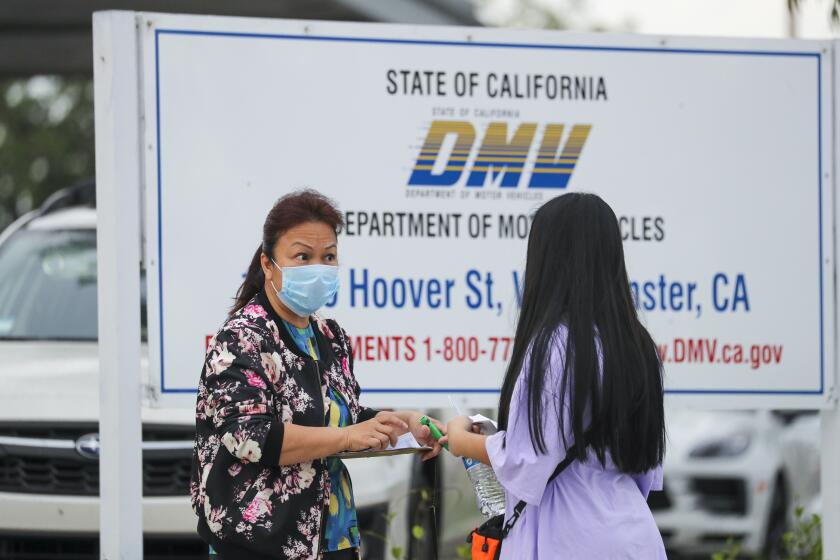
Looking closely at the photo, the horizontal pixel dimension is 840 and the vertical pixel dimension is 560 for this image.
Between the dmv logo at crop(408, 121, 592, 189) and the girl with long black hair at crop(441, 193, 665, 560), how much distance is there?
1.81 m

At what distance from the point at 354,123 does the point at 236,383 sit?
195 cm

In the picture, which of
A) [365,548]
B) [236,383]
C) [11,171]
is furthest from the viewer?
[11,171]

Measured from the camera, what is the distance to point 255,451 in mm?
3365

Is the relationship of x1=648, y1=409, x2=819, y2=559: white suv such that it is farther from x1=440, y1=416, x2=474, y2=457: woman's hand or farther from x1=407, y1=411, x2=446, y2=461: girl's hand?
x1=440, y1=416, x2=474, y2=457: woman's hand

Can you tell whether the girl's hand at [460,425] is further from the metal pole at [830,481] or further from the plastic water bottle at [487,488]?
the metal pole at [830,481]

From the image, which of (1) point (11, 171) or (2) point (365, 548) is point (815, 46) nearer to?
(2) point (365, 548)

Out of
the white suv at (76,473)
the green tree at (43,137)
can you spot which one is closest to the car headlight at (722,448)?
the white suv at (76,473)

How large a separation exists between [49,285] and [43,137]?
22417mm

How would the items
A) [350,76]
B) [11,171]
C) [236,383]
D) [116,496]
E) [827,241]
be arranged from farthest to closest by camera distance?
[11,171] < [827,241] < [350,76] < [116,496] < [236,383]

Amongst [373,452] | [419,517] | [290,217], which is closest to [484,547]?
[373,452]

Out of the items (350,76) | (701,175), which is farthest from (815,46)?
(350,76)

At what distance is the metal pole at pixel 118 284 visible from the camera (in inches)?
184

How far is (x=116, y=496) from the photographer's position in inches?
184

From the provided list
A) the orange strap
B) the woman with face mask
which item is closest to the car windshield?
the woman with face mask
